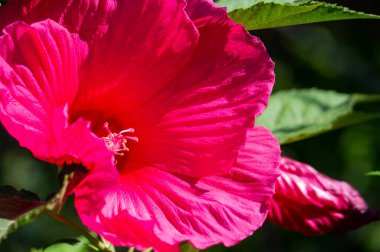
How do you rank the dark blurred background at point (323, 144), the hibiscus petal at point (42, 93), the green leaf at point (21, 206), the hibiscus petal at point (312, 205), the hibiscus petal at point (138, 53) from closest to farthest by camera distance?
1. the green leaf at point (21, 206)
2. the hibiscus petal at point (42, 93)
3. the hibiscus petal at point (138, 53)
4. the hibiscus petal at point (312, 205)
5. the dark blurred background at point (323, 144)

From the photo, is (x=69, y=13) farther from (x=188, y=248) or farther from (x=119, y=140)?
(x=188, y=248)

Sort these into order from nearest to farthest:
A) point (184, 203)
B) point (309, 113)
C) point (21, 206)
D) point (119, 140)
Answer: point (21, 206) < point (184, 203) < point (119, 140) < point (309, 113)

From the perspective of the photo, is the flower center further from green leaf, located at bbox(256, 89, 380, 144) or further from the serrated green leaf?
green leaf, located at bbox(256, 89, 380, 144)

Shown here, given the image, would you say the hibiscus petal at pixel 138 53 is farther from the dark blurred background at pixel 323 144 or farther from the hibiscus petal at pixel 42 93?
the dark blurred background at pixel 323 144

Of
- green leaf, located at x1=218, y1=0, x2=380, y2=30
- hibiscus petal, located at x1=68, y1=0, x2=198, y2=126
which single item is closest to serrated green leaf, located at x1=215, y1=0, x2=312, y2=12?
green leaf, located at x1=218, y1=0, x2=380, y2=30

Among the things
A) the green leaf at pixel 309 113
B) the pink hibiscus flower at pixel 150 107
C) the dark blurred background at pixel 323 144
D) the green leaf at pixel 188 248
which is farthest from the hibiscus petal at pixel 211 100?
the dark blurred background at pixel 323 144

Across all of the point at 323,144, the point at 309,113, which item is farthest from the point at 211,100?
the point at 323,144
